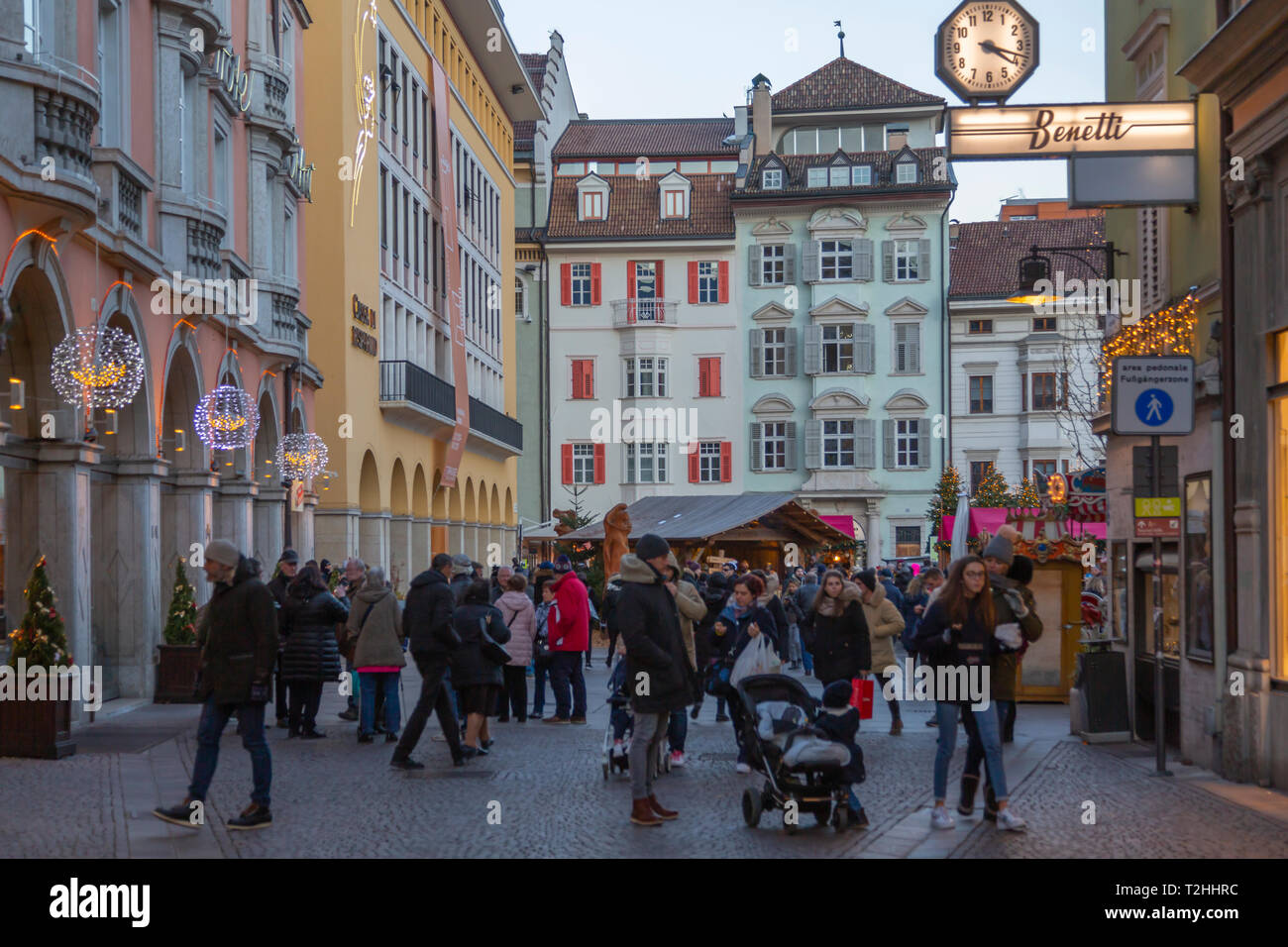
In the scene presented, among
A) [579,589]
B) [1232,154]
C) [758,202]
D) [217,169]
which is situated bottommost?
[579,589]

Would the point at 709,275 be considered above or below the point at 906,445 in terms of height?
above

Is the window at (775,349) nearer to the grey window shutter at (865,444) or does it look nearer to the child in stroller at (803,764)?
the grey window shutter at (865,444)

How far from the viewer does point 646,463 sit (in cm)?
6644

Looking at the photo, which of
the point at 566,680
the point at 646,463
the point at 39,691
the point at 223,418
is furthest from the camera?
the point at 646,463

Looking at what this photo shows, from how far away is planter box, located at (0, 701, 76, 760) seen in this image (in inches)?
594

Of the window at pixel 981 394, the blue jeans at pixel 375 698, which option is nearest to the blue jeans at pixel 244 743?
the blue jeans at pixel 375 698

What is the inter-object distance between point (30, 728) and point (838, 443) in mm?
51709

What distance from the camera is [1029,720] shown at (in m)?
19.9

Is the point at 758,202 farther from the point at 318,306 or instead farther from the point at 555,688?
the point at 555,688

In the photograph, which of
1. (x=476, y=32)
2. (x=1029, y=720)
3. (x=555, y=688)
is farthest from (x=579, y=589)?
(x=476, y=32)

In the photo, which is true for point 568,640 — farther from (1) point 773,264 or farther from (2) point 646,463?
(1) point 773,264

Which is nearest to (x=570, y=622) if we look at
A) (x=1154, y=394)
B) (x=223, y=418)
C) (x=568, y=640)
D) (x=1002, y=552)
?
(x=568, y=640)
